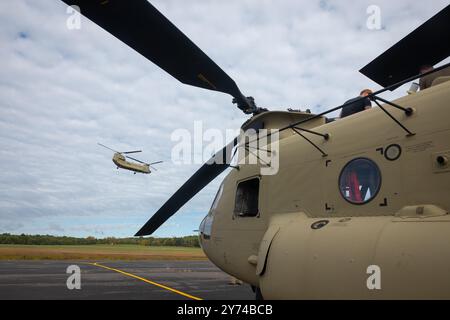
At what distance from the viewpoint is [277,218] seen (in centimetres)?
602

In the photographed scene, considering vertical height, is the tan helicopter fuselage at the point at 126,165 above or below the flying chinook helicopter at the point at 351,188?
above

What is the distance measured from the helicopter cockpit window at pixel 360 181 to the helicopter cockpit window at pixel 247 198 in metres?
2.39

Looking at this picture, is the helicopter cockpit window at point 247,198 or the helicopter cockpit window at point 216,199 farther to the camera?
the helicopter cockpit window at point 216,199

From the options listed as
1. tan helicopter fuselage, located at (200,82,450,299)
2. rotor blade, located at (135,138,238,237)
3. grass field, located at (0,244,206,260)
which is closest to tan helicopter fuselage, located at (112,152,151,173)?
grass field, located at (0,244,206,260)

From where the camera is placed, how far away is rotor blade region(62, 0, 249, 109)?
484cm

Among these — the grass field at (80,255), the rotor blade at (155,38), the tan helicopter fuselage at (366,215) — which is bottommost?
the grass field at (80,255)

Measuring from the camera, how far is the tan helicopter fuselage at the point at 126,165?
44938 mm

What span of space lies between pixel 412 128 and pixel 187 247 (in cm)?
7402

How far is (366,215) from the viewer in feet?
15.4

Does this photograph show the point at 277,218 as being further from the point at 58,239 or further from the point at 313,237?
the point at 58,239

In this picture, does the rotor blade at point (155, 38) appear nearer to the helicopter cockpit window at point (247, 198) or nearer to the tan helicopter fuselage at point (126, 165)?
the helicopter cockpit window at point (247, 198)

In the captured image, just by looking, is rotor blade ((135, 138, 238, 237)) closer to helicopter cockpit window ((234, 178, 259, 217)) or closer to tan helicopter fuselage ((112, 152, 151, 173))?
helicopter cockpit window ((234, 178, 259, 217))

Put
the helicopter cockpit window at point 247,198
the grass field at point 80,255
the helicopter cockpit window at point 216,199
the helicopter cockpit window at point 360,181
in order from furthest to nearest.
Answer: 1. the grass field at point 80,255
2. the helicopter cockpit window at point 216,199
3. the helicopter cockpit window at point 247,198
4. the helicopter cockpit window at point 360,181

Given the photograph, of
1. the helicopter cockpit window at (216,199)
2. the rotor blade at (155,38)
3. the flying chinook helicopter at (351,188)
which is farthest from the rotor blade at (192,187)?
the rotor blade at (155,38)
